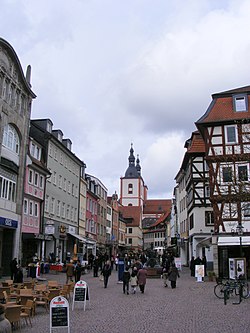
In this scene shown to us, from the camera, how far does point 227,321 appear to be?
1294 cm

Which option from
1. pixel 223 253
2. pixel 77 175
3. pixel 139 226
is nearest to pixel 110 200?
pixel 77 175

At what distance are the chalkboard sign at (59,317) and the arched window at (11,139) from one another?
818 inches

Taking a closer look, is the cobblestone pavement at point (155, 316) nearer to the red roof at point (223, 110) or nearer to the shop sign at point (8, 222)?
the shop sign at point (8, 222)

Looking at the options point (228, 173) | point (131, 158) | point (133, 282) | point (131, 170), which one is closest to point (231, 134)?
point (228, 173)

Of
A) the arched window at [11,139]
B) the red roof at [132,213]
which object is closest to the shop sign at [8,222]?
the arched window at [11,139]

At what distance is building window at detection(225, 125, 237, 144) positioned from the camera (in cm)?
3406

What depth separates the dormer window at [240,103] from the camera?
115 ft

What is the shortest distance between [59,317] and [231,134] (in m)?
26.5

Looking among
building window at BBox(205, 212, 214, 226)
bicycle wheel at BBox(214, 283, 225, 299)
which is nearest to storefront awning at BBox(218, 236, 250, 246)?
bicycle wheel at BBox(214, 283, 225, 299)

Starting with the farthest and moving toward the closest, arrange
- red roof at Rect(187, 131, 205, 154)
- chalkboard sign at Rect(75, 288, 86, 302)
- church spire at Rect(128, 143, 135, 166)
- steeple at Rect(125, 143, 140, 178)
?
1. church spire at Rect(128, 143, 135, 166)
2. steeple at Rect(125, 143, 140, 178)
3. red roof at Rect(187, 131, 205, 154)
4. chalkboard sign at Rect(75, 288, 86, 302)

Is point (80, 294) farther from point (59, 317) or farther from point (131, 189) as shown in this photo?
point (131, 189)

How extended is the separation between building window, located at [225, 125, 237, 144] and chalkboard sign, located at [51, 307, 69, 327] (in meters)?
26.2

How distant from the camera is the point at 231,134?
34188mm

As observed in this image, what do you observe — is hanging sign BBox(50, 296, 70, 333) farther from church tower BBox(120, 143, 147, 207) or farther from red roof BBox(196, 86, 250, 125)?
church tower BBox(120, 143, 147, 207)
